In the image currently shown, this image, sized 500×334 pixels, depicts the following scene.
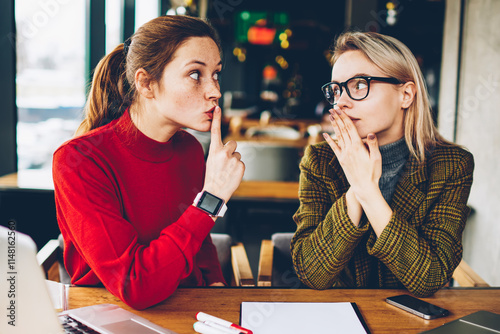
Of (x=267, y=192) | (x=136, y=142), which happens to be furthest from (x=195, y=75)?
(x=267, y=192)

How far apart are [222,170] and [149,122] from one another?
31 centimetres

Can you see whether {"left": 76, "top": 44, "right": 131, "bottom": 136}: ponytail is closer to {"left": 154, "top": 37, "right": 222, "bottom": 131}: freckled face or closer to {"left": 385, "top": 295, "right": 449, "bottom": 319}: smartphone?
{"left": 154, "top": 37, "right": 222, "bottom": 131}: freckled face

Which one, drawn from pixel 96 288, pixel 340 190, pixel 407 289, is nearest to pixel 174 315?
pixel 96 288

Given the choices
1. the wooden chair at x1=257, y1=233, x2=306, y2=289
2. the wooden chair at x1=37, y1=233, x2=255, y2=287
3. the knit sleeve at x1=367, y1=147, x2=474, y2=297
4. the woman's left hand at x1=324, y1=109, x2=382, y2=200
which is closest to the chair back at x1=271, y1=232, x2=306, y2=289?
the wooden chair at x1=257, y1=233, x2=306, y2=289

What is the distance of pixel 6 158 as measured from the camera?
273cm

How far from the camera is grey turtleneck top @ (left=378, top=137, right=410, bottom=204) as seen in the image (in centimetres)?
154

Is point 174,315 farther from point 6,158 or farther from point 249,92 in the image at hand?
point 249,92

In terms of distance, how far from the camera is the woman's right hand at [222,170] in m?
1.22

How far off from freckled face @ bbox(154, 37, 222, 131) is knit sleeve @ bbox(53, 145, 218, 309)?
29 cm

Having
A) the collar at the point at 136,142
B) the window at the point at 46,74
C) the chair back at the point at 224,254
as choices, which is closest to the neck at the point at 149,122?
the collar at the point at 136,142

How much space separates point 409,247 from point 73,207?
0.92 metres

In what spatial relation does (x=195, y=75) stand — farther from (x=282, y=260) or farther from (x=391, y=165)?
(x=282, y=260)

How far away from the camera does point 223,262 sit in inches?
75.7

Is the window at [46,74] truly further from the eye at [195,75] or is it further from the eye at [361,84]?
the eye at [361,84]
